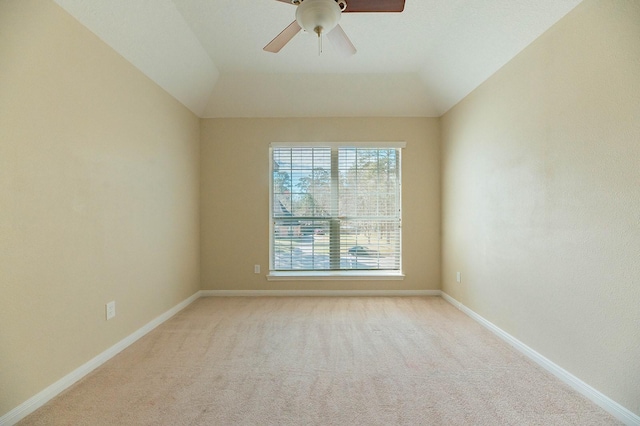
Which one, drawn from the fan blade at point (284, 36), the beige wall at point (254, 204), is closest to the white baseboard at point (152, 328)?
the beige wall at point (254, 204)

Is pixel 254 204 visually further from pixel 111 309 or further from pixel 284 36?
pixel 284 36

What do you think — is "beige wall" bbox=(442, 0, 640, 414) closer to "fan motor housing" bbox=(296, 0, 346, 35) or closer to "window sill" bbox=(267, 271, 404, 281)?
"window sill" bbox=(267, 271, 404, 281)

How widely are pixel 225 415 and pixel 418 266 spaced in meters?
3.14

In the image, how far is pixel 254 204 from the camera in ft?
13.9

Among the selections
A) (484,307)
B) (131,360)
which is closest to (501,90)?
(484,307)

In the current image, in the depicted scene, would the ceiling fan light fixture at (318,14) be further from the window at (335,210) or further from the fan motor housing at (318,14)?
the window at (335,210)

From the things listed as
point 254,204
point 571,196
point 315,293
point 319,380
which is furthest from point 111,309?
point 571,196

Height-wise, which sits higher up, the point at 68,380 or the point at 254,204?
the point at 254,204

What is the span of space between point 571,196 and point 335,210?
2.71 meters

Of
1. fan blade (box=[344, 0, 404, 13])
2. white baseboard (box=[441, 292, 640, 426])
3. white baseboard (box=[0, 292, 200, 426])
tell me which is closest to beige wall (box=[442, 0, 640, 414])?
white baseboard (box=[441, 292, 640, 426])

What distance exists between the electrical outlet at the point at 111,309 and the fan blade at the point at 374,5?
2.76 meters

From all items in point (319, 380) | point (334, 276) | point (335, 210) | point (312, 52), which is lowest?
point (319, 380)

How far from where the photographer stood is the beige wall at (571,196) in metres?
1.71

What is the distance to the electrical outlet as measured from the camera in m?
2.42
